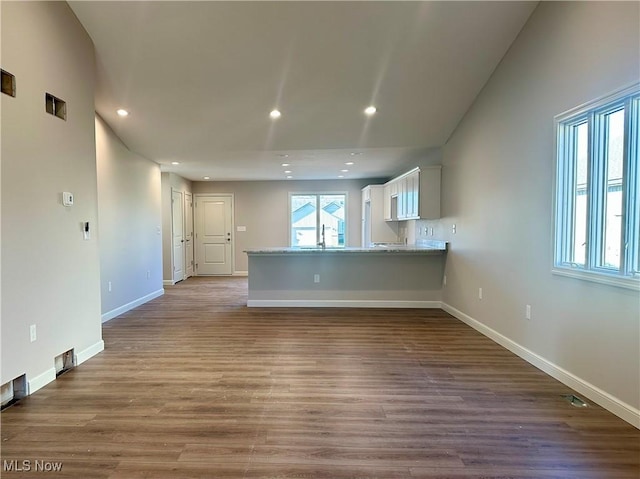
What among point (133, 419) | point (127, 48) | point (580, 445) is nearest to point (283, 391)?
point (133, 419)

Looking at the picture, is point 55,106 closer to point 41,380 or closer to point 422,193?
point 41,380

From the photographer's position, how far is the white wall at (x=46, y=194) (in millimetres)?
2211

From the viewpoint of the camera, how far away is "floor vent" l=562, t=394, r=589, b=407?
2.20 meters

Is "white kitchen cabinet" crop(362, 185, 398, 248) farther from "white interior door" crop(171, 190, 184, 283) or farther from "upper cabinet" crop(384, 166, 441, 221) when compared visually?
"white interior door" crop(171, 190, 184, 283)

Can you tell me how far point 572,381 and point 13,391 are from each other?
4.06 m

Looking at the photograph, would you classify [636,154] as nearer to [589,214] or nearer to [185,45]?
[589,214]

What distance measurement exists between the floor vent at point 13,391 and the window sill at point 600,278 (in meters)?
4.07

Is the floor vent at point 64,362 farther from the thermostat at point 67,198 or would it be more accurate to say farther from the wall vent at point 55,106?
the wall vent at point 55,106

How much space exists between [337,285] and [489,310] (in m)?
2.13

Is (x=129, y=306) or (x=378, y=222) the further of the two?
(x=378, y=222)

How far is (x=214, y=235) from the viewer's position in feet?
27.2

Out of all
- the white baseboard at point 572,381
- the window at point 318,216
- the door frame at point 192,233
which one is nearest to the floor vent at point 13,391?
the white baseboard at point 572,381

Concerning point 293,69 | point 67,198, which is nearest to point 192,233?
point 67,198

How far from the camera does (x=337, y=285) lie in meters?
4.97
